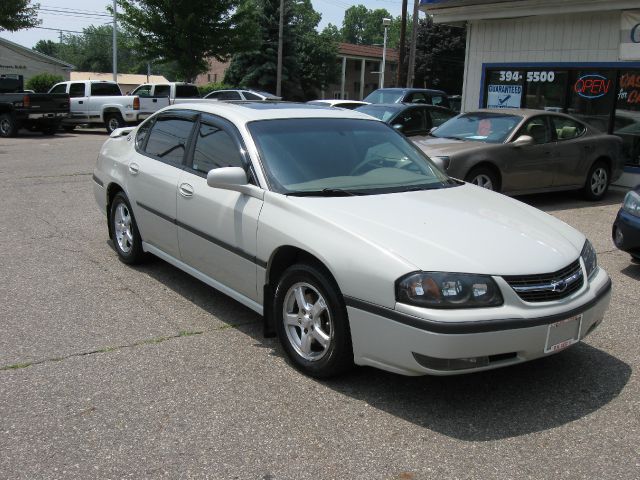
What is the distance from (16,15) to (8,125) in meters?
10.5

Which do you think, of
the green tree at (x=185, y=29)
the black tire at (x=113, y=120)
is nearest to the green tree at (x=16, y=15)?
the green tree at (x=185, y=29)

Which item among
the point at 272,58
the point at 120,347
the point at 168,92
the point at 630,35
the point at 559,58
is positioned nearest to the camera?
the point at 120,347

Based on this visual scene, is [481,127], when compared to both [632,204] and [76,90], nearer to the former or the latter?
[632,204]

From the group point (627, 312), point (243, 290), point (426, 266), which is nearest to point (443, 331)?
point (426, 266)

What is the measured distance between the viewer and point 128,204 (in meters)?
6.01

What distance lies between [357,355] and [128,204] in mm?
3207

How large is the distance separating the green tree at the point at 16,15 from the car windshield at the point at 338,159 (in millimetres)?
27836

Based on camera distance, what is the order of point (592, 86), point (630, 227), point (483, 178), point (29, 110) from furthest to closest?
point (29, 110) < point (592, 86) < point (483, 178) < point (630, 227)

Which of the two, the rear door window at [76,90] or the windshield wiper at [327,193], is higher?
the rear door window at [76,90]

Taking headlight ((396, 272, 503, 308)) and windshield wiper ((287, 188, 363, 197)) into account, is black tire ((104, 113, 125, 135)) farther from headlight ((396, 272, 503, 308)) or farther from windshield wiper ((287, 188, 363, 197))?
headlight ((396, 272, 503, 308))

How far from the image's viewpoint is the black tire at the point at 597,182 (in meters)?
10.7

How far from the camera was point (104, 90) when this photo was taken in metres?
24.0

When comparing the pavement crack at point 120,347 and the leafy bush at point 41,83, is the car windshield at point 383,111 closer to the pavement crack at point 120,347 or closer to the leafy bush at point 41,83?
the pavement crack at point 120,347

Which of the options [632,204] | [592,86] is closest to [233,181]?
[632,204]
